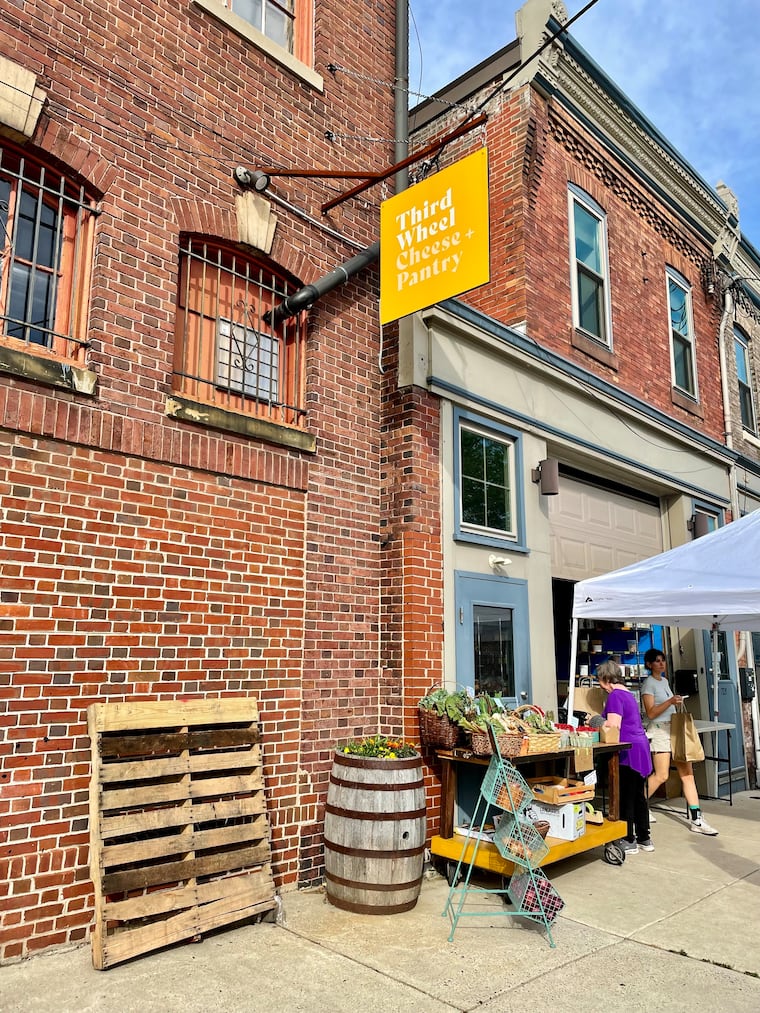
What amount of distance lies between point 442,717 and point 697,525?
22.4 feet

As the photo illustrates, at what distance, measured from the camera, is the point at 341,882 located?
5348mm

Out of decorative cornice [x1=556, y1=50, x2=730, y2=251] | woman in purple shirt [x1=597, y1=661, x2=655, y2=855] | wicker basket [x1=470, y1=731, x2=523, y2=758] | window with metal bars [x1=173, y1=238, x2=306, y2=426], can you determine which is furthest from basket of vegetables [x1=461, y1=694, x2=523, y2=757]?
decorative cornice [x1=556, y1=50, x2=730, y2=251]

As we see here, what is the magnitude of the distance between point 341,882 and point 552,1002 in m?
1.71

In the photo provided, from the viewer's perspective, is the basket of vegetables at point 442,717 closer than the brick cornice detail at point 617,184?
Yes

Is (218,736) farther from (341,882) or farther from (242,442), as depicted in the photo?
(242,442)

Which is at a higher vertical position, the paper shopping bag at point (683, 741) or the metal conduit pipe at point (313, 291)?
the metal conduit pipe at point (313, 291)

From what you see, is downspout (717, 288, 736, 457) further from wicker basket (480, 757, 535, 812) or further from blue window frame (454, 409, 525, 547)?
wicker basket (480, 757, 535, 812)

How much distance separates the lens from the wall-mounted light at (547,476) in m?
8.31

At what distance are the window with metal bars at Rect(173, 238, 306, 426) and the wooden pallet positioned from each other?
2349 mm

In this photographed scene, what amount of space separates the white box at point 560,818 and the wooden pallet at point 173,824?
2.27 meters

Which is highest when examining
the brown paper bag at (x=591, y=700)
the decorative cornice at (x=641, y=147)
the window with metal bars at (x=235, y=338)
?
the decorative cornice at (x=641, y=147)

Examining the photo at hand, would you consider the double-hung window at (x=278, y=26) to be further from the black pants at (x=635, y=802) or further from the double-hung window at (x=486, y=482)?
the black pants at (x=635, y=802)

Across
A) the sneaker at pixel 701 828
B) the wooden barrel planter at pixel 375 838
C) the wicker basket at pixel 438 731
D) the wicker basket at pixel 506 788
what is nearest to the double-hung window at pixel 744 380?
the sneaker at pixel 701 828

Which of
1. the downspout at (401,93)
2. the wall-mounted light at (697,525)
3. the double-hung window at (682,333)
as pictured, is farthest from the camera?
the double-hung window at (682,333)
